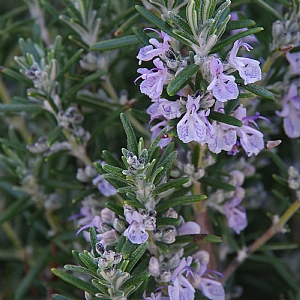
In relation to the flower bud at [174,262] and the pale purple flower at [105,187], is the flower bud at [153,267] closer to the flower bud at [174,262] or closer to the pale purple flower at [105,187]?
the flower bud at [174,262]

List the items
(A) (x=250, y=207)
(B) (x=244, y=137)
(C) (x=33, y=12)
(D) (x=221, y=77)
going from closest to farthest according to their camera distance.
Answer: (D) (x=221, y=77)
(B) (x=244, y=137)
(A) (x=250, y=207)
(C) (x=33, y=12)

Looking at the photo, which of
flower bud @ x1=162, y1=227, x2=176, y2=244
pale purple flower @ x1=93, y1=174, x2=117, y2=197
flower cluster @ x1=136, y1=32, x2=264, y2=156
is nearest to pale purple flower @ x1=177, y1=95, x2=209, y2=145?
flower cluster @ x1=136, y1=32, x2=264, y2=156

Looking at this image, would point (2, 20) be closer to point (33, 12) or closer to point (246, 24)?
point (33, 12)

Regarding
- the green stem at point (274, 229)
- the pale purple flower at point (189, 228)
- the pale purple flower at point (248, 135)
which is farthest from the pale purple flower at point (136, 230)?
the green stem at point (274, 229)

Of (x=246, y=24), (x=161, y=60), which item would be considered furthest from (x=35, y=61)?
(x=246, y=24)

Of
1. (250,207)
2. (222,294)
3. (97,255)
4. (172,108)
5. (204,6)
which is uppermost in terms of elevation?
(204,6)

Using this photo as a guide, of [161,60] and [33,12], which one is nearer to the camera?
[161,60]

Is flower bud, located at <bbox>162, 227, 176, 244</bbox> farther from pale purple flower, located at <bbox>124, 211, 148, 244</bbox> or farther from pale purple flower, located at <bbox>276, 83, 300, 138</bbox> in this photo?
pale purple flower, located at <bbox>276, 83, 300, 138</bbox>
